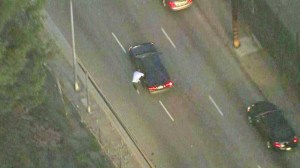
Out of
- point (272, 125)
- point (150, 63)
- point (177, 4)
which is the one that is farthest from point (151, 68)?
point (272, 125)

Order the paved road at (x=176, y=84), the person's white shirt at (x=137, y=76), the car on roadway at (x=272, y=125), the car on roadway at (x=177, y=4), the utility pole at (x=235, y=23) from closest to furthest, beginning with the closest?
the car on roadway at (x=272, y=125) → the paved road at (x=176, y=84) → the person's white shirt at (x=137, y=76) → the utility pole at (x=235, y=23) → the car on roadway at (x=177, y=4)

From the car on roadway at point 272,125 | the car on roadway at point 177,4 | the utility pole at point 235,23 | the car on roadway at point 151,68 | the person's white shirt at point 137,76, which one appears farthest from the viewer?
the car on roadway at point 177,4

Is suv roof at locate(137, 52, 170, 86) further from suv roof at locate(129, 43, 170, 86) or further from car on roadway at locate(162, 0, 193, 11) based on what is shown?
car on roadway at locate(162, 0, 193, 11)

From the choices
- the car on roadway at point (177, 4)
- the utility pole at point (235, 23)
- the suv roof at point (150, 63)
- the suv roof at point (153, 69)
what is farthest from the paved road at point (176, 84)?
the suv roof at point (153, 69)

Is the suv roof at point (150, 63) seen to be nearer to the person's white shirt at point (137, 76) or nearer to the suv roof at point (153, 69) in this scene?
the suv roof at point (153, 69)

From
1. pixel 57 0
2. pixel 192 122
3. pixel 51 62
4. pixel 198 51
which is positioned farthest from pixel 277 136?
pixel 57 0

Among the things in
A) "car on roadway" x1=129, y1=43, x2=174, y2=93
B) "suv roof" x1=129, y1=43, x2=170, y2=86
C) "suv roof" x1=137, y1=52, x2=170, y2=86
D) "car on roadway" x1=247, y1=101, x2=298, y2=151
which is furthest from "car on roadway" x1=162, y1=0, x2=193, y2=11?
"car on roadway" x1=247, y1=101, x2=298, y2=151
